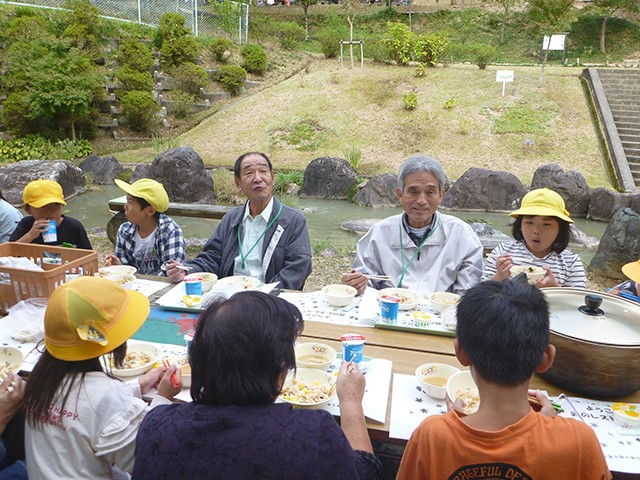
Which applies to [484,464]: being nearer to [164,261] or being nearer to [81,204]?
[164,261]

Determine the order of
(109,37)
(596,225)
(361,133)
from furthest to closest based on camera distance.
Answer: (109,37)
(361,133)
(596,225)

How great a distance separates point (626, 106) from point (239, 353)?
16606 millimetres

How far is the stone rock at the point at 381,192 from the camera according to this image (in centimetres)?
1080

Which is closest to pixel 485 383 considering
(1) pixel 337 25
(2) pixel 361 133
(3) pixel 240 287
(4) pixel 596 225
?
(3) pixel 240 287

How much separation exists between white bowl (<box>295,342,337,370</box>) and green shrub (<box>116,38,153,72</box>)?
16.3 m

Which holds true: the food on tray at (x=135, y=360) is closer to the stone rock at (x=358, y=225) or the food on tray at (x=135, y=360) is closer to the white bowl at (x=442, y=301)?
the white bowl at (x=442, y=301)

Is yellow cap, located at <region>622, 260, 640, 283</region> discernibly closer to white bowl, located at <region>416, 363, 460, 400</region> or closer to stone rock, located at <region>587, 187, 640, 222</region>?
white bowl, located at <region>416, 363, 460, 400</region>

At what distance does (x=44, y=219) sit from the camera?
3.98 metres

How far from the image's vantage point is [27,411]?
5.49 ft

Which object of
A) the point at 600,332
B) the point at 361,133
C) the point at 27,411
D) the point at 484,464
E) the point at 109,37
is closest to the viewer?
the point at 484,464

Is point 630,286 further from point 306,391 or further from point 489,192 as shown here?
point 489,192

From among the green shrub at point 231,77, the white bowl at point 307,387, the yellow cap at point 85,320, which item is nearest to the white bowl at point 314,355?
the white bowl at point 307,387

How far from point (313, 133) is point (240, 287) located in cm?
1266

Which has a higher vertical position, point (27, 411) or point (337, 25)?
point (337, 25)
